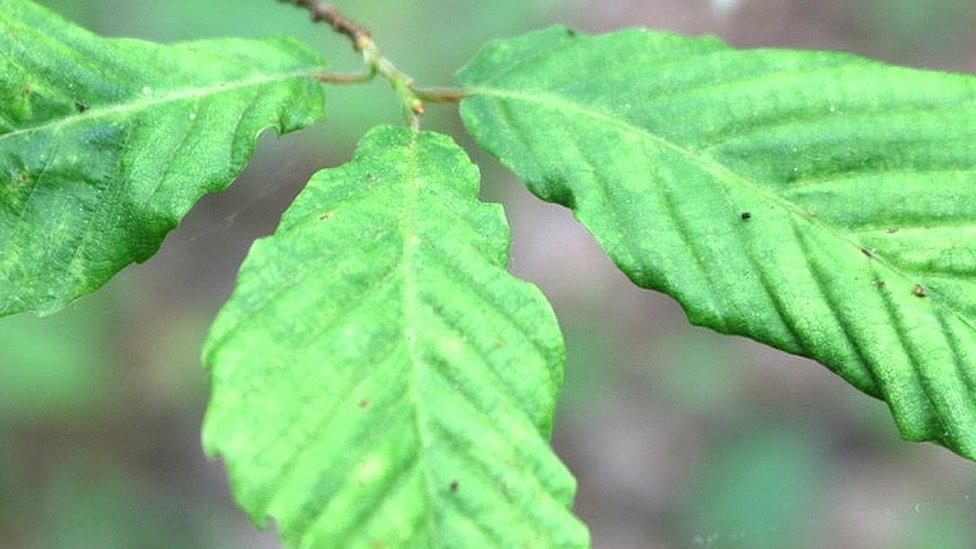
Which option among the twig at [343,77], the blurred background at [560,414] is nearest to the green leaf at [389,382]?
the twig at [343,77]

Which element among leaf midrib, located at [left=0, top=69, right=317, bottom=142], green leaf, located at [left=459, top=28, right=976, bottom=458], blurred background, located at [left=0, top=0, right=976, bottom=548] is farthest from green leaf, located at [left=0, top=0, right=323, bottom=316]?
blurred background, located at [left=0, top=0, right=976, bottom=548]

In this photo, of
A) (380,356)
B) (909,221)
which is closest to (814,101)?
(909,221)

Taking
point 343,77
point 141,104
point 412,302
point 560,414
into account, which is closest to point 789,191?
point 412,302

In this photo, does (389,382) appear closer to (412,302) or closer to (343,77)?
(412,302)

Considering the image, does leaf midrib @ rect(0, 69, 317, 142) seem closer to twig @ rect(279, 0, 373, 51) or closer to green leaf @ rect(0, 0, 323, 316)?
green leaf @ rect(0, 0, 323, 316)

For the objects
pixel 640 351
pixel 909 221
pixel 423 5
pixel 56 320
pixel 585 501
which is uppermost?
pixel 423 5

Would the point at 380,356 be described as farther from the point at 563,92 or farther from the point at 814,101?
the point at 814,101
